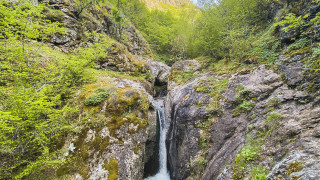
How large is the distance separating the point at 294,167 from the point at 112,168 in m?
6.47

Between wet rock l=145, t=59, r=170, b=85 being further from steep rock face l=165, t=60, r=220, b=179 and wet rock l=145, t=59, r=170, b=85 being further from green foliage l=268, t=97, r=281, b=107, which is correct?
green foliage l=268, t=97, r=281, b=107

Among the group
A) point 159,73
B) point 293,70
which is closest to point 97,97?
point 293,70

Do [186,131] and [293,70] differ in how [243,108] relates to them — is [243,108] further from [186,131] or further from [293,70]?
[186,131]

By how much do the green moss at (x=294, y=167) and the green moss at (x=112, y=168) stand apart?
6.19m

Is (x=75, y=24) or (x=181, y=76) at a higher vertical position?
(x=75, y=24)

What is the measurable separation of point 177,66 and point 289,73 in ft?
31.9

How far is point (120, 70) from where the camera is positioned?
15492 mm

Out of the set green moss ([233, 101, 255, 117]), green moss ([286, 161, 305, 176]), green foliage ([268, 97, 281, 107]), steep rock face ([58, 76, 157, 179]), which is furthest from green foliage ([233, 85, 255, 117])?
steep rock face ([58, 76, 157, 179])

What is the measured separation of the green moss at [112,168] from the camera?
622 centimetres

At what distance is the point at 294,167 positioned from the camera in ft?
9.67

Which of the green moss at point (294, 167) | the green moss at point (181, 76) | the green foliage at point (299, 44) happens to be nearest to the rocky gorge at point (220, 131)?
the green moss at point (294, 167)

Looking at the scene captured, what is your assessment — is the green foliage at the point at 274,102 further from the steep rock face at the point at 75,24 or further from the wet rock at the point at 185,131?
the steep rock face at the point at 75,24

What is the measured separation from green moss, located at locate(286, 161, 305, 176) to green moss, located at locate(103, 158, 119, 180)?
244 inches

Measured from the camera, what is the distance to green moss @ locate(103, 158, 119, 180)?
6.22 metres
